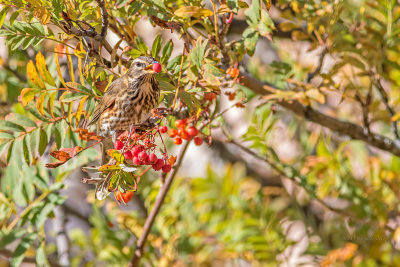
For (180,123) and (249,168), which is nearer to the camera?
(180,123)

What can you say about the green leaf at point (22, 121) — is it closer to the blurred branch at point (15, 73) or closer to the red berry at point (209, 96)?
the red berry at point (209, 96)

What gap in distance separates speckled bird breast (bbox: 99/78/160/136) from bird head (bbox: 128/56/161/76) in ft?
0.19

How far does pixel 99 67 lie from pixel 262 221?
1779mm

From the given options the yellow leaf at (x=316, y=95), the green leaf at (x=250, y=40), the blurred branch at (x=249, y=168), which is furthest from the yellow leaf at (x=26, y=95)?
the blurred branch at (x=249, y=168)

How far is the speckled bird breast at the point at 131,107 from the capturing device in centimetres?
186

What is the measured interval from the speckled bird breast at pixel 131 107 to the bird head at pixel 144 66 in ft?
0.19

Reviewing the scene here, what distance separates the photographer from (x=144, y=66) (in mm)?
1786

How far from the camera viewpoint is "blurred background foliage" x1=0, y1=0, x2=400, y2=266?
1682 millimetres

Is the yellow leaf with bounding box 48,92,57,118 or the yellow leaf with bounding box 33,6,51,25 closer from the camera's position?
the yellow leaf with bounding box 33,6,51,25

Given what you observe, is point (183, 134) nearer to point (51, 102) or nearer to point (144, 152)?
point (144, 152)

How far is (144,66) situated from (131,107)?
0.65ft

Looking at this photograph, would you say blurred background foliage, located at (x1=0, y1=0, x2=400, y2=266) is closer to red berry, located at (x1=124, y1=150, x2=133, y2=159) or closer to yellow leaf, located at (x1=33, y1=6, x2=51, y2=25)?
yellow leaf, located at (x1=33, y1=6, x2=51, y2=25)

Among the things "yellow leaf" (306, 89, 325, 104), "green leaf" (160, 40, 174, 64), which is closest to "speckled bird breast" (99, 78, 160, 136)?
"green leaf" (160, 40, 174, 64)

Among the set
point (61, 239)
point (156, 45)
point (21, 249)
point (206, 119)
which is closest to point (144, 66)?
point (156, 45)
